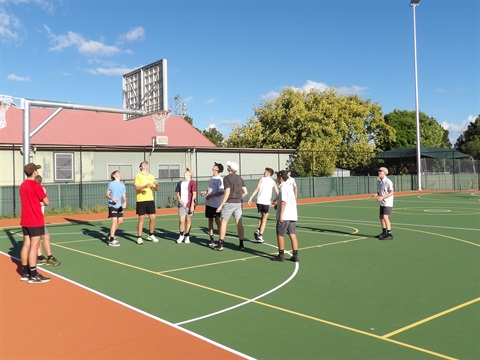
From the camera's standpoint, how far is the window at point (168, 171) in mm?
28500

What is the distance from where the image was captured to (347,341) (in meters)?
4.89

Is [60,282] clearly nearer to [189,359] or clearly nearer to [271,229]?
[189,359]

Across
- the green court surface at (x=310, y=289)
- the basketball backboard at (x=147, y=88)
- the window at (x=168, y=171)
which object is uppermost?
the basketball backboard at (x=147, y=88)

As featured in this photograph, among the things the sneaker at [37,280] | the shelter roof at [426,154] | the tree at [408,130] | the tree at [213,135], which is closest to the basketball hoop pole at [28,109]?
the sneaker at [37,280]

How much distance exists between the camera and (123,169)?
1063 inches

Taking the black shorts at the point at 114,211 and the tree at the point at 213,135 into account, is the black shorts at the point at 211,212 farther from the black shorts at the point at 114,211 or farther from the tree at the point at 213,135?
the tree at the point at 213,135

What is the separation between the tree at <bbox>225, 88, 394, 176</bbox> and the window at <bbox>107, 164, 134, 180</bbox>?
1764cm

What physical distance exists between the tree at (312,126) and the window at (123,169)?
57.9 feet

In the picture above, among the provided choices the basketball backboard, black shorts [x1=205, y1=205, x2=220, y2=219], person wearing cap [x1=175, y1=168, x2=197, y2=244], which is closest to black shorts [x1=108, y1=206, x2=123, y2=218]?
person wearing cap [x1=175, y1=168, x2=197, y2=244]


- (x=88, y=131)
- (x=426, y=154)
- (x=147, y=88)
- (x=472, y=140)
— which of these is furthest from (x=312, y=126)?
(x=472, y=140)

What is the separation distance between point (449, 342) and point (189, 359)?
8.90ft

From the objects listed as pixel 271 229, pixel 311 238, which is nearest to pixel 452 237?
pixel 311 238

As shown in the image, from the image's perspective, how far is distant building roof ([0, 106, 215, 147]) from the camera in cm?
2739

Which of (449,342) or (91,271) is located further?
(91,271)
